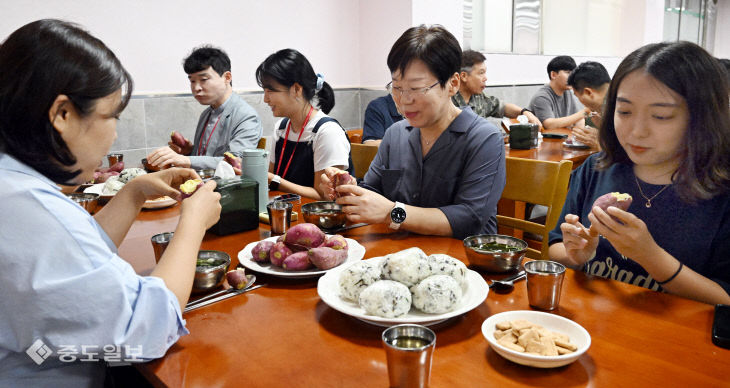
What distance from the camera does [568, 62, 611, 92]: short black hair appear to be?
4176mm

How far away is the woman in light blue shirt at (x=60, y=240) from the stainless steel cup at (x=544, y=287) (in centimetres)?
76

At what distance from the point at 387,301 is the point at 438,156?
3.44 ft

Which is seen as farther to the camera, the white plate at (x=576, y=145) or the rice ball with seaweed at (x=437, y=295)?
the white plate at (x=576, y=145)

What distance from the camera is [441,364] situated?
0.95 meters

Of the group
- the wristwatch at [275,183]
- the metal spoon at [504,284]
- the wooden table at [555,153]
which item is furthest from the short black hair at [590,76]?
the metal spoon at [504,284]

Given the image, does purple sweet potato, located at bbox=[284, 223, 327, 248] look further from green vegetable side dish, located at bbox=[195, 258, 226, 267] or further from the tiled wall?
the tiled wall

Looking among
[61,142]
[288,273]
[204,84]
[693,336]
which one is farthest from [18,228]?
[204,84]

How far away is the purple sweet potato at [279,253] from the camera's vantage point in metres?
1.39

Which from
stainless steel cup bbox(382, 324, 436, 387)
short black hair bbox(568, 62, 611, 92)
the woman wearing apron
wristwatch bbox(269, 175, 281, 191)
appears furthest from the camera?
short black hair bbox(568, 62, 611, 92)

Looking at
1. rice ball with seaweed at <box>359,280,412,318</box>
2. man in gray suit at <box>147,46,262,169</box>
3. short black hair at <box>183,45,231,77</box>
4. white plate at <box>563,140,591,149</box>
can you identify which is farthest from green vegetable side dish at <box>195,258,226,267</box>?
white plate at <box>563,140,591,149</box>

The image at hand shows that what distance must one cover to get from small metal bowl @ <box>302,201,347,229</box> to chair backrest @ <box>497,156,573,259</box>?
2.55 ft

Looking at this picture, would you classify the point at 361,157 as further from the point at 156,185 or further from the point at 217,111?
the point at 156,185

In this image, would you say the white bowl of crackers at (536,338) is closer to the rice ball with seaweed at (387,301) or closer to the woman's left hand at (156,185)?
the rice ball with seaweed at (387,301)

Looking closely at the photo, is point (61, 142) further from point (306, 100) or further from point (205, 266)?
point (306, 100)
